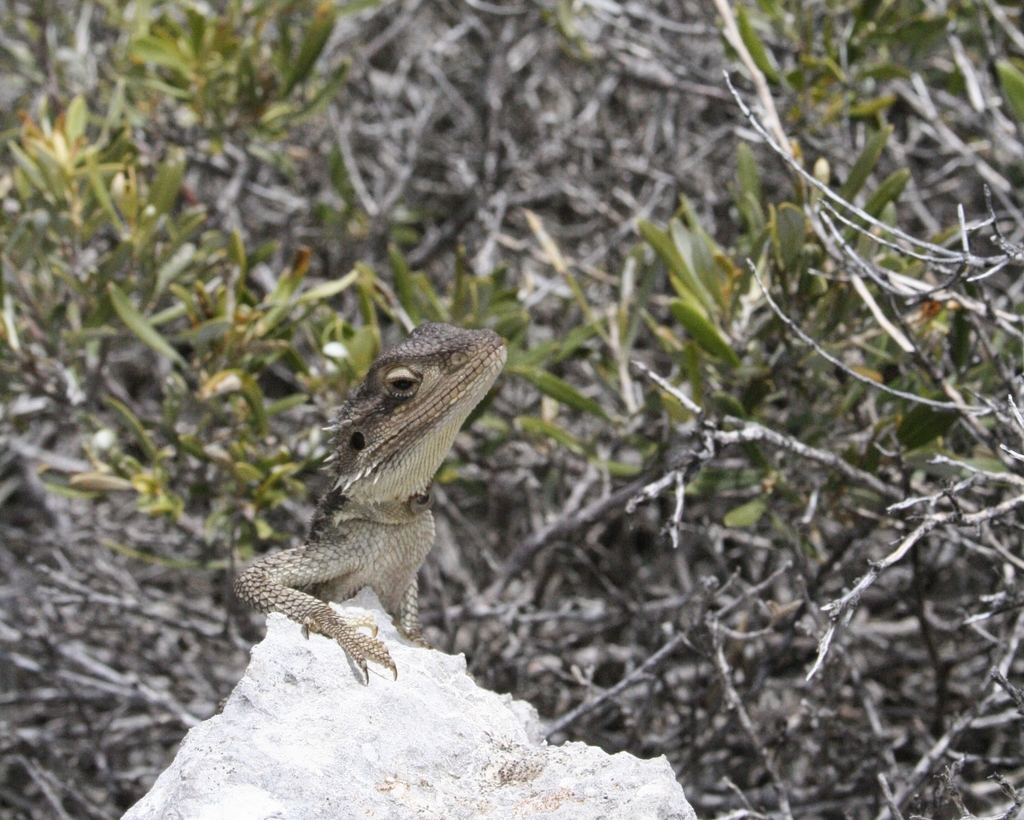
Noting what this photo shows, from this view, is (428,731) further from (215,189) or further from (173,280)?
(215,189)

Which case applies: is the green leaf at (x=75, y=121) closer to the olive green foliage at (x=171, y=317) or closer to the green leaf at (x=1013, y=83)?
the olive green foliage at (x=171, y=317)

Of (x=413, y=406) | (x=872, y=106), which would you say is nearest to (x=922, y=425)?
(x=872, y=106)

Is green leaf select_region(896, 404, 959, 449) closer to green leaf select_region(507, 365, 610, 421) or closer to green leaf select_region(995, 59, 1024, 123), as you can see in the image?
green leaf select_region(507, 365, 610, 421)

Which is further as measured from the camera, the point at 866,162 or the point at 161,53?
the point at 161,53

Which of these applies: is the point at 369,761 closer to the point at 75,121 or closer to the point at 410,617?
the point at 410,617

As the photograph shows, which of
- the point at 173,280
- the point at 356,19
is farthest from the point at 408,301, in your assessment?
the point at 356,19

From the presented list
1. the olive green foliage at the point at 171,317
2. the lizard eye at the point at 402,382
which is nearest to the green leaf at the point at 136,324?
the olive green foliage at the point at 171,317

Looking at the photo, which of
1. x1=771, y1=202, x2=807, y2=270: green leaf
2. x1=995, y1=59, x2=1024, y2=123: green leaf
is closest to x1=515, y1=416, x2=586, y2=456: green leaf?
x1=771, y1=202, x2=807, y2=270: green leaf
